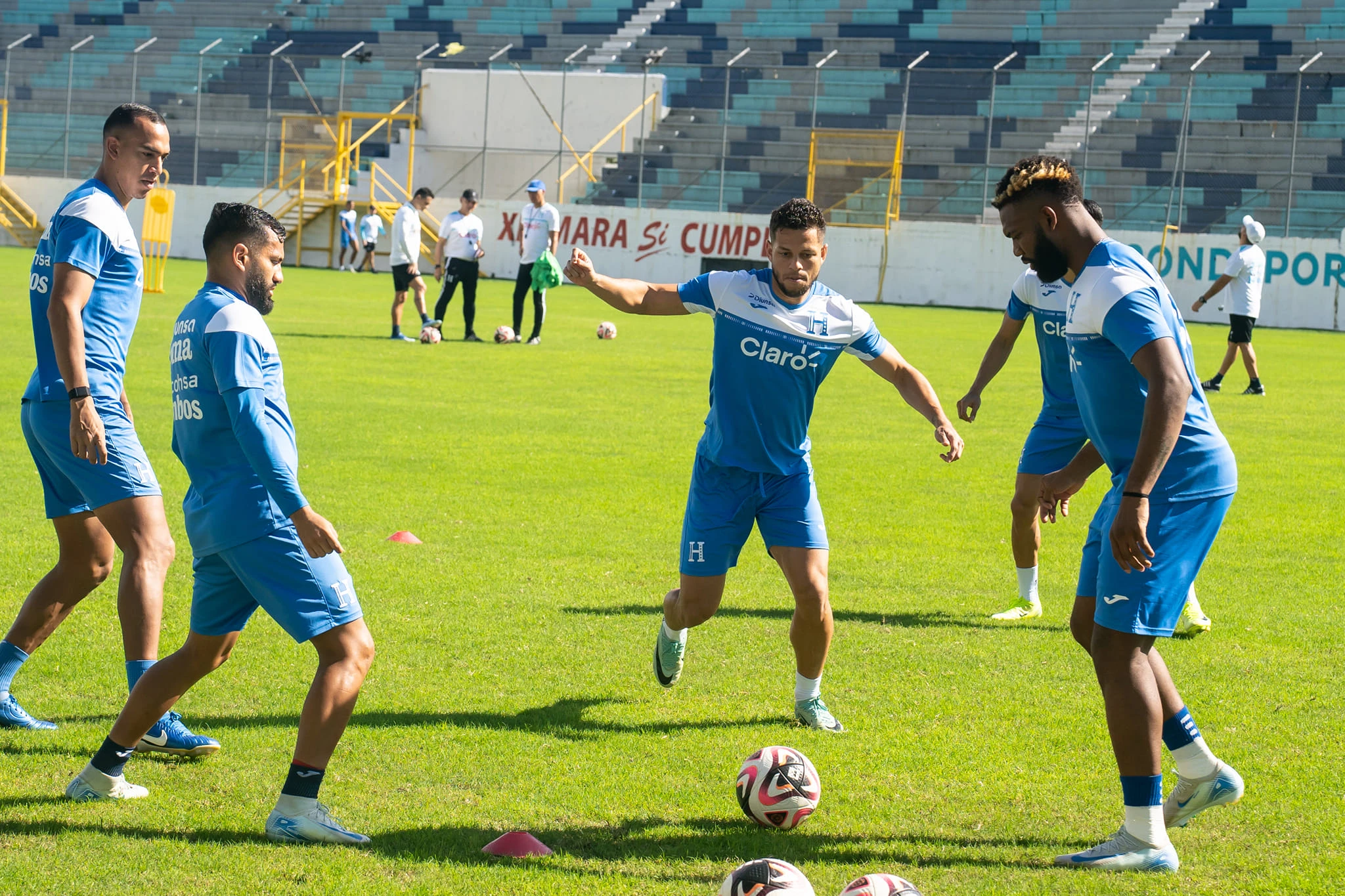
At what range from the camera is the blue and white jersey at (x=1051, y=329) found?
7.12 meters

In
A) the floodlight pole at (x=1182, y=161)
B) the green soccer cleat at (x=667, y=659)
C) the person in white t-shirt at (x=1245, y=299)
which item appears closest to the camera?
the green soccer cleat at (x=667, y=659)

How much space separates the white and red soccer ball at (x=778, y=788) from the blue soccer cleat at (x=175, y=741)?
1.89m

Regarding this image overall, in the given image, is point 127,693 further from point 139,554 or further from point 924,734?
point 924,734

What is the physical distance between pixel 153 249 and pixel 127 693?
31.6 m

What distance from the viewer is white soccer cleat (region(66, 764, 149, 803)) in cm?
445

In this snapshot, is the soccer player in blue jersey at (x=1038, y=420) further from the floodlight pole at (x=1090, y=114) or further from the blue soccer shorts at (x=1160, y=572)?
the floodlight pole at (x=1090, y=114)

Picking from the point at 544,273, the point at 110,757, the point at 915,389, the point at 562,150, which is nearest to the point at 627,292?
the point at 915,389

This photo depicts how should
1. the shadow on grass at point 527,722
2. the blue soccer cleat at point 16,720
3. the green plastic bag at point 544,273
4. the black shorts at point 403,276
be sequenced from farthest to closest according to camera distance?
the green plastic bag at point 544,273 → the black shorts at point 403,276 → the shadow on grass at point 527,722 → the blue soccer cleat at point 16,720

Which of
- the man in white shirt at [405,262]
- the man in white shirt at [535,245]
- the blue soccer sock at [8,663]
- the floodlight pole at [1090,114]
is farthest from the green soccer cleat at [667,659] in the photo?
the floodlight pole at [1090,114]

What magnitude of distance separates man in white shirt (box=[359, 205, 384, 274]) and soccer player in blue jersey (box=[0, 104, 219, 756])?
32987 millimetres

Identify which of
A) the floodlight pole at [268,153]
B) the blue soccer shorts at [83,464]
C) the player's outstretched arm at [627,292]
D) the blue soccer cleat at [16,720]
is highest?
the floodlight pole at [268,153]

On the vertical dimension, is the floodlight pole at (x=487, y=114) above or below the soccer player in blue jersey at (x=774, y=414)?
above

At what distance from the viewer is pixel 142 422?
468 inches

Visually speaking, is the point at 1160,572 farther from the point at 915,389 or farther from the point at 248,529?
the point at 248,529
